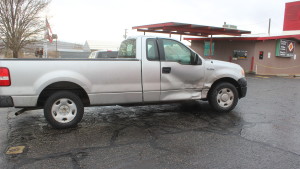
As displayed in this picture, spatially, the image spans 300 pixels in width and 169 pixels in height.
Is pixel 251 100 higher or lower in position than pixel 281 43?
lower

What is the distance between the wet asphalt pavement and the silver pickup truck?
475 millimetres

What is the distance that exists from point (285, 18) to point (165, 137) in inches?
1221

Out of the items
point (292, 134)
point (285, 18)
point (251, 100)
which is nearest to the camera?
point (292, 134)

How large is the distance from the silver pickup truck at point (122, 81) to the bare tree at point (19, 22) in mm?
17892

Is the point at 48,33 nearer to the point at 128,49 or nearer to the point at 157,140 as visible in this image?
the point at 128,49

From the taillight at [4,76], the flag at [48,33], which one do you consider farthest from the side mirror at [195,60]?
the flag at [48,33]

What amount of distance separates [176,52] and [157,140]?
2240 millimetres

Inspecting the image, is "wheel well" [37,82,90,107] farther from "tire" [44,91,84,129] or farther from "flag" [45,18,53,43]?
"flag" [45,18,53,43]

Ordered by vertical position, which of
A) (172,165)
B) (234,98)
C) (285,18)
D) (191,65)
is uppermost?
(285,18)

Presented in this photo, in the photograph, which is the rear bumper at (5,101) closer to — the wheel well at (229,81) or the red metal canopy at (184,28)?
the wheel well at (229,81)

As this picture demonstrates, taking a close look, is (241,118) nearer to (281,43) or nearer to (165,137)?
(165,137)

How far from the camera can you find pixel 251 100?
8156 millimetres

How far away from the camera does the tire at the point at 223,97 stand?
19.6 ft

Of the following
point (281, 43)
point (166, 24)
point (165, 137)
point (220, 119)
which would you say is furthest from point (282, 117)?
point (281, 43)
